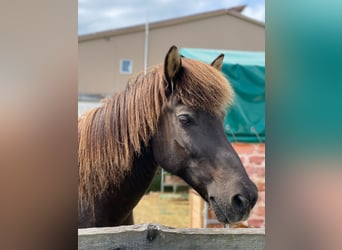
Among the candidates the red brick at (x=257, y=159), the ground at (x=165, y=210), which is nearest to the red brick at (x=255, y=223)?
the red brick at (x=257, y=159)

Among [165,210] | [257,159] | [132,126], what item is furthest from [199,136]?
[165,210]

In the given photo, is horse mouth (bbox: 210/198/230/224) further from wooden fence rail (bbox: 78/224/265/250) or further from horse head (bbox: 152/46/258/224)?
wooden fence rail (bbox: 78/224/265/250)

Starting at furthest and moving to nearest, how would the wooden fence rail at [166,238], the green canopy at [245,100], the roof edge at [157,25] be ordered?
the roof edge at [157,25], the green canopy at [245,100], the wooden fence rail at [166,238]

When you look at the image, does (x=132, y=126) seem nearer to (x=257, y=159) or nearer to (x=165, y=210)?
Result: (x=257, y=159)

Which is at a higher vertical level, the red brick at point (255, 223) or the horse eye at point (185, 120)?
the horse eye at point (185, 120)

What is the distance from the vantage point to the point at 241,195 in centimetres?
92

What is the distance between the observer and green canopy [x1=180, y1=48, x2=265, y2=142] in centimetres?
288

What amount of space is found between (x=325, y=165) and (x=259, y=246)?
428 millimetres

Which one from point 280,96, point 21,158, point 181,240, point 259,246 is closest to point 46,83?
point 21,158

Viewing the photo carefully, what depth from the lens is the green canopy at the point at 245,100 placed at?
9.44 ft

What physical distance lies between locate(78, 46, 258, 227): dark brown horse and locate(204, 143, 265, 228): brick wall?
1477mm

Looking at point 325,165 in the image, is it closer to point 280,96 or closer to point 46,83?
point 280,96

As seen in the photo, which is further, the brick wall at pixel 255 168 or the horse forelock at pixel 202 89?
the brick wall at pixel 255 168

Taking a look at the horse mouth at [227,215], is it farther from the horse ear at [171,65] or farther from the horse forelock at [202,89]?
the horse ear at [171,65]
